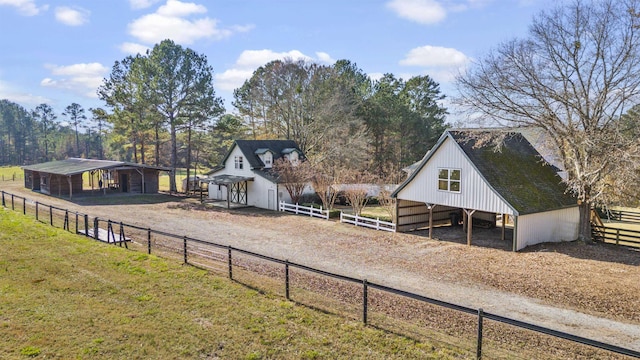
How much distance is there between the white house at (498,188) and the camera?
1695cm

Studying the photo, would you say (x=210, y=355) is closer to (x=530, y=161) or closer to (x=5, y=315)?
(x=5, y=315)

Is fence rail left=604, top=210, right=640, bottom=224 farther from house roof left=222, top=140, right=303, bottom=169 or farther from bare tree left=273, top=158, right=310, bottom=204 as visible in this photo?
house roof left=222, top=140, right=303, bottom=169

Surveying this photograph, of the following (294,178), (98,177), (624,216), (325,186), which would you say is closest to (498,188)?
(325,186)

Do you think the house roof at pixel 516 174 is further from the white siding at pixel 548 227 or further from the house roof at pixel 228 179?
the house roof at pixel 228 179

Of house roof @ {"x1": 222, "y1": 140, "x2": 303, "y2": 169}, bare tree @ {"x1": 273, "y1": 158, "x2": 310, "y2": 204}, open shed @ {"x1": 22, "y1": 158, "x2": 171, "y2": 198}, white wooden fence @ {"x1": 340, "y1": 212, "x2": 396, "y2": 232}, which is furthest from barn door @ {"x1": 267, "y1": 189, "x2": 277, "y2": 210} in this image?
open shed @ {"x1": 22, "y1": 158, "x2": 171, "y2": 198}

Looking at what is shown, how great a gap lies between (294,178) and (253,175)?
3.91m

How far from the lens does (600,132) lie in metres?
16.9

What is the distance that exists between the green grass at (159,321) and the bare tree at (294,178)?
17752mm

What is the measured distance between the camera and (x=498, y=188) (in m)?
17.1

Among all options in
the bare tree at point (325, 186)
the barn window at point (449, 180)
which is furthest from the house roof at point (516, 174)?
the bare tree at point (325, 186)

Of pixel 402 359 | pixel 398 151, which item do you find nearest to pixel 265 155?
pixel 398 151

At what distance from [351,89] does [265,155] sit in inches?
666

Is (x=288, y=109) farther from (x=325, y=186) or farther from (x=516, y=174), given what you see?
(x=516, y=174)

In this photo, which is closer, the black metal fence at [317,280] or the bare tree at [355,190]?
the black metal fence at [317,280]
